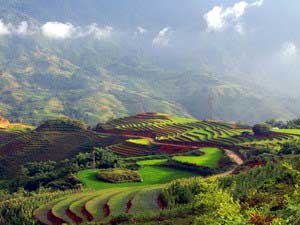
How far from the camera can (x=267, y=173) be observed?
53812 mm

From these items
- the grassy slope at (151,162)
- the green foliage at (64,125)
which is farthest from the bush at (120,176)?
the green foliage at (64,125)

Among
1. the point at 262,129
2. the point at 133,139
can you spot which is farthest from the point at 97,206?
the point at 262,129

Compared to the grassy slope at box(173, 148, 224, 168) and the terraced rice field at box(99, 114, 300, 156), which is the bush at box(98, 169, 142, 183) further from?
the terraced rice field at box(99, 114, 300, 156)

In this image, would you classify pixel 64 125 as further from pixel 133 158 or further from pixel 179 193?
pixel 179 193

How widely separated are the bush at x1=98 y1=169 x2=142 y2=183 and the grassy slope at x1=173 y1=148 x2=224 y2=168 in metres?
11.3

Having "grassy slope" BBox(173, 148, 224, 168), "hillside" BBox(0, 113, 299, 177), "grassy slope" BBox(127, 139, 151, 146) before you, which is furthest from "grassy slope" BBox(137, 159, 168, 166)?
"grassy slope" BBox(127, 139, 151, 146)

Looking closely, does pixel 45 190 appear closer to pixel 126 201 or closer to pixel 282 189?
pixel 126 201

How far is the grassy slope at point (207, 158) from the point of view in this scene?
79775mm

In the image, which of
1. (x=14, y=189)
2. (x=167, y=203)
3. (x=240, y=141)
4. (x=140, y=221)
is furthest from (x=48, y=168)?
(x=140, y=221)

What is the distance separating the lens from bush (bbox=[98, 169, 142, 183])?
73750 mm

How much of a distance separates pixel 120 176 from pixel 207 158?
18.6 meters

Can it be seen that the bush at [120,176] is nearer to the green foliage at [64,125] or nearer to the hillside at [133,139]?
the hillside at [133,139]

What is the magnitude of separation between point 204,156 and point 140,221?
148ft

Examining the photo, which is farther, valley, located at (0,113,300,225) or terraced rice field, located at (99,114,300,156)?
terraced rice field, located at (99,114,300,156)
